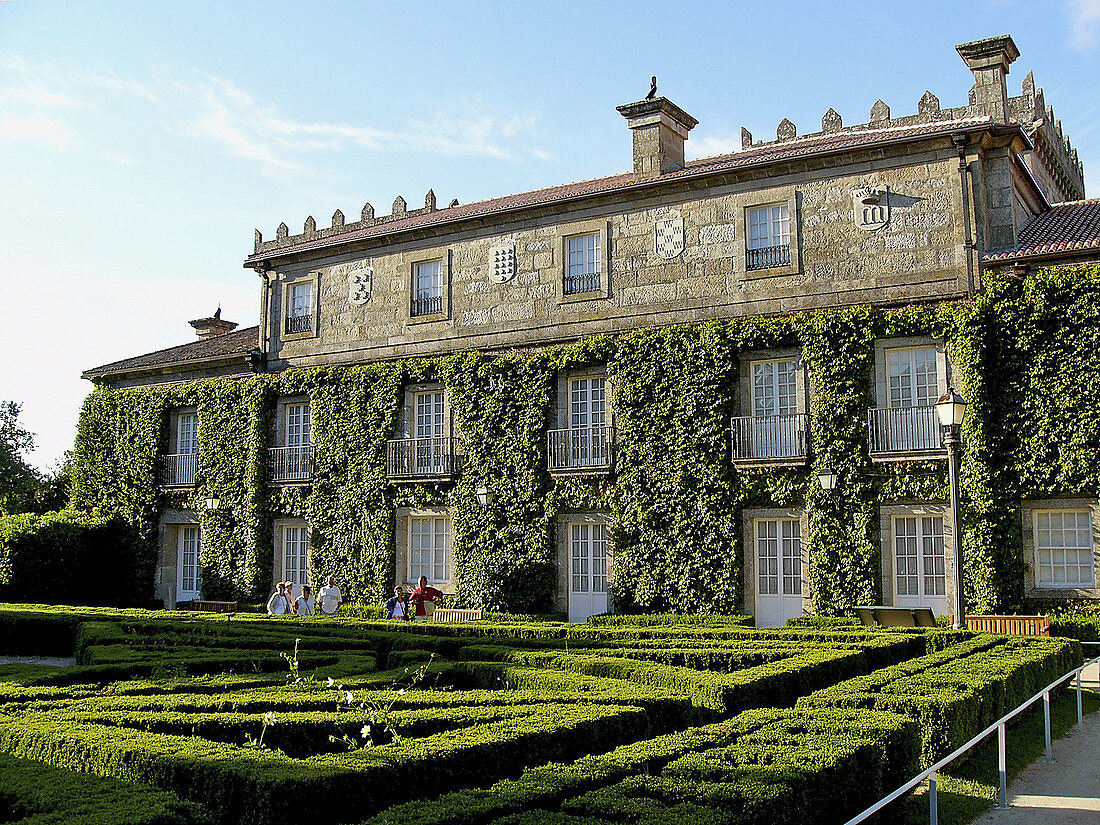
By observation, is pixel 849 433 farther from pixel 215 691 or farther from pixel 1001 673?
pixel 215 691

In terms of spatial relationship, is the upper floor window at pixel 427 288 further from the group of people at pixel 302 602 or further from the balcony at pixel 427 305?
the group of people at pixel 302 602

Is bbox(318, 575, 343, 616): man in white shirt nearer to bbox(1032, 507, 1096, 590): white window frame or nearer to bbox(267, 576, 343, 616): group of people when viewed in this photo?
bbox(267, 576, 343, 616): group of people

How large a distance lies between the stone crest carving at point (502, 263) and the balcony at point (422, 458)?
400 centimetres

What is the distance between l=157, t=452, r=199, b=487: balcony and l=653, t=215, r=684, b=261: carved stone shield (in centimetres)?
1434

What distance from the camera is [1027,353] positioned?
740 inches

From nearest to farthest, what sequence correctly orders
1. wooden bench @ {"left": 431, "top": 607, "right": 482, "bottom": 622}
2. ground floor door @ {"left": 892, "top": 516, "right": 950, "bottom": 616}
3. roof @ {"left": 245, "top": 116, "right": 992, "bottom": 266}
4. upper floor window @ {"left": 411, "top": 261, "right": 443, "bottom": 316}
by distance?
ground floor door @ {"left": 892, "top": 516, "right": 950, "bottom": 616} < roof @ {"left": 245, "top": 116, "right": 992, "bottom": 266} < wooden bench @ {"left": 431, "top": 607, "right": 482, "bottom": 622} < upper floor window @ {"left": 411, "top": 261, "right": 443, "bottom": 316}

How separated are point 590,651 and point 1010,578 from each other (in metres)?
9.73

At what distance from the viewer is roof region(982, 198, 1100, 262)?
18859 mm

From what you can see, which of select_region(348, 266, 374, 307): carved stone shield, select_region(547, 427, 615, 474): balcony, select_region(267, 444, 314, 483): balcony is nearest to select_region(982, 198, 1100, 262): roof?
select_region(547, 427, 615, 474): balcony

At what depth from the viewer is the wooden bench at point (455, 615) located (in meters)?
22.4

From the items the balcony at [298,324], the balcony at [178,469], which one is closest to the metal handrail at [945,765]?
the balcony at [298,324]

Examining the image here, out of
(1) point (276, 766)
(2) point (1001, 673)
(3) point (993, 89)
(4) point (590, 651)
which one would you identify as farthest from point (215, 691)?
(3) point (993, 89)

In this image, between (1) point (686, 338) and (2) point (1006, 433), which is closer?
(2) point (1006, 433)

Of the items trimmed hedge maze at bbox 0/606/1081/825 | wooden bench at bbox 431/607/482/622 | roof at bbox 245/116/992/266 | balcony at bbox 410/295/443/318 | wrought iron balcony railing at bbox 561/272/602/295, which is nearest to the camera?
trimmed hedge maze at bbox 0/606/1081/825
